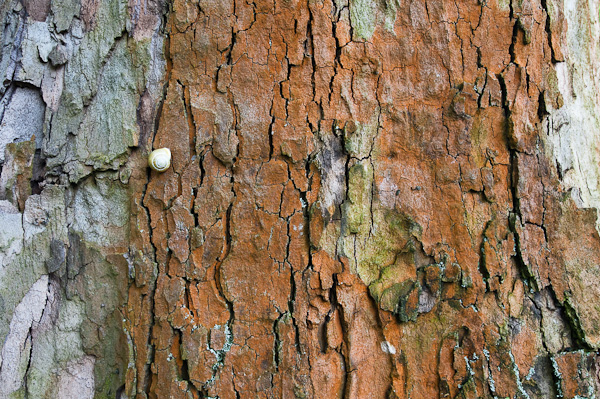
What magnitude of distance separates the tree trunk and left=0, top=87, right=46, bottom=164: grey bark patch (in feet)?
0.13

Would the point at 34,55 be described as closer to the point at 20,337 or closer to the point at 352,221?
the point at 20,337

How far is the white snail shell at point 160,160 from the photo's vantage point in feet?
3.63

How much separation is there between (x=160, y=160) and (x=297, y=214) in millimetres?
384

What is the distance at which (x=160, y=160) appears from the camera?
3.63 feet

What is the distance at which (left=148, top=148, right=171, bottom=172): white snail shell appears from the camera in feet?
3.63

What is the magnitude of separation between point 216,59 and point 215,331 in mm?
726

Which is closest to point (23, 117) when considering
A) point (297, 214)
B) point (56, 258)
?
point (56, 258)

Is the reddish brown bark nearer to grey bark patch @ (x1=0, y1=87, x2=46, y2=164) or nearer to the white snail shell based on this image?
the white snail shell

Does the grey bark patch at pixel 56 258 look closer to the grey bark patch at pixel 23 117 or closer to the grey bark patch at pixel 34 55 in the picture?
the grey bark patch at pixel 23 117

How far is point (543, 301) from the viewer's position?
3.82 ft

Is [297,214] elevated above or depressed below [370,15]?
below

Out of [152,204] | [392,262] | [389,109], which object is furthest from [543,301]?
[152,204]

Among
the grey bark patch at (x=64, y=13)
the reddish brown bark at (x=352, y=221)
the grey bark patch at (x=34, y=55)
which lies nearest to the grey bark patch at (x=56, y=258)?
the reddish brown bark at (x=352, y=221)

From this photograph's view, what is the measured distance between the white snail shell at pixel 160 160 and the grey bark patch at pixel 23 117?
0.42 m
